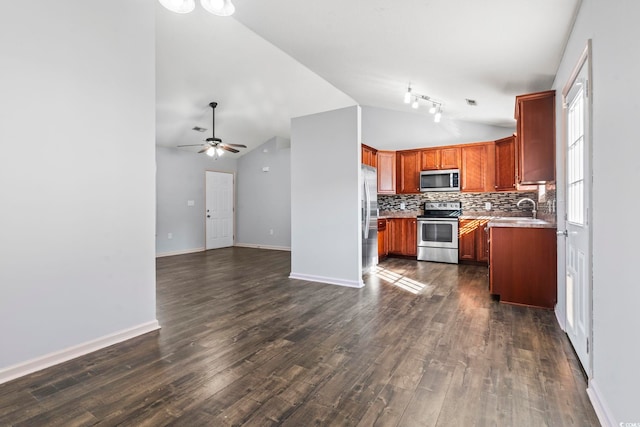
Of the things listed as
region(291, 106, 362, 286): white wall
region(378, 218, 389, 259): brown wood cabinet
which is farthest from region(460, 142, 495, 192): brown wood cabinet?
region(291, 106, 362, 286): white wall

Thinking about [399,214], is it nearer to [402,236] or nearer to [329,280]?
[402,236]

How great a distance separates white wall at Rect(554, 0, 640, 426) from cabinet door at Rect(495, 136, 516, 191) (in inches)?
144

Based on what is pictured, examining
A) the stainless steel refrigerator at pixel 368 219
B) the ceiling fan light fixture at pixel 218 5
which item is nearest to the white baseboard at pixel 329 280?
the stainless steel refrigerator at pixel 368 219

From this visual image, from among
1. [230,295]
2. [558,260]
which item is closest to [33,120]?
[230,295]

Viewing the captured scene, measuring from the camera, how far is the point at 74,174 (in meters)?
2.28

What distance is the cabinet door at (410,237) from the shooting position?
20.0 ft

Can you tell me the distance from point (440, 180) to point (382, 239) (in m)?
1.62

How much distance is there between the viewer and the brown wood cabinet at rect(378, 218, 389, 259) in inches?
234

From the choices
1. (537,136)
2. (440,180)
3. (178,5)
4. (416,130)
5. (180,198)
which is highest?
(416,130)

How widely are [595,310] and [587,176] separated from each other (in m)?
0.78

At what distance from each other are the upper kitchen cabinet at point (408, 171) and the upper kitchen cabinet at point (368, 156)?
2.45 feet

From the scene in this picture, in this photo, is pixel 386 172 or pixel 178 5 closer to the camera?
pixel 178 5

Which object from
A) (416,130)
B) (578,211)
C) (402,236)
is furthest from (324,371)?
(416,130)

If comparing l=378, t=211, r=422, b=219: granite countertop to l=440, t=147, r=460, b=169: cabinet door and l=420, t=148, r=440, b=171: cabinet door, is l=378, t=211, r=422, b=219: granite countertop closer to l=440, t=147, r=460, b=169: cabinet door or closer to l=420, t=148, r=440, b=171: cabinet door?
l=420, t=148, r=440, b=171: cabinet door
